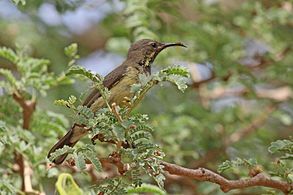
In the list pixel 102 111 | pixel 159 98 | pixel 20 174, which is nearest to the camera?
pixel 102 111

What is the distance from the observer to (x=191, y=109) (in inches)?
173

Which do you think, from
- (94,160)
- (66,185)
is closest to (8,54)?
(66,185)

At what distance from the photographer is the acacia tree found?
9.18ft

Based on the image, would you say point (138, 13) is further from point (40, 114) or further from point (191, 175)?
point (191, 175)

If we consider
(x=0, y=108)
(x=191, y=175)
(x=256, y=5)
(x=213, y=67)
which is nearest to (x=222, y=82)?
(x=213, y=67)

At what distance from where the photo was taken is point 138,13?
4.01 meters

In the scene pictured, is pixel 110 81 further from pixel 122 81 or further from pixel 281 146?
pixel 281 146

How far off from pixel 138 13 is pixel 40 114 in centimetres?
89

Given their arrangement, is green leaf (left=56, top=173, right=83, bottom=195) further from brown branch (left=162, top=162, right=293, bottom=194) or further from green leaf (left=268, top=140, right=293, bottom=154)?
green leaf (left=268, top=140, right=293, bottom=154)

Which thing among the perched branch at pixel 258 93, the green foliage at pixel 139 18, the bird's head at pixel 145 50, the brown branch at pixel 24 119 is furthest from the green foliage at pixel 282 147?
the perched branch at pixel 258 93

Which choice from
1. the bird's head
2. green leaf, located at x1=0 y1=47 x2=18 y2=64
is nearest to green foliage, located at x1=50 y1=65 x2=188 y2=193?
green leaf, located at x1=0 y1=47 x2=18 y2=64

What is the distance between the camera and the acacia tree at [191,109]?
2.80 metres

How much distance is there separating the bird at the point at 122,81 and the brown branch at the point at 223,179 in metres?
0.30

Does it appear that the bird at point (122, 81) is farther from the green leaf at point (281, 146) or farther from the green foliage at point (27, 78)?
the green leaf at point (281, 146)
